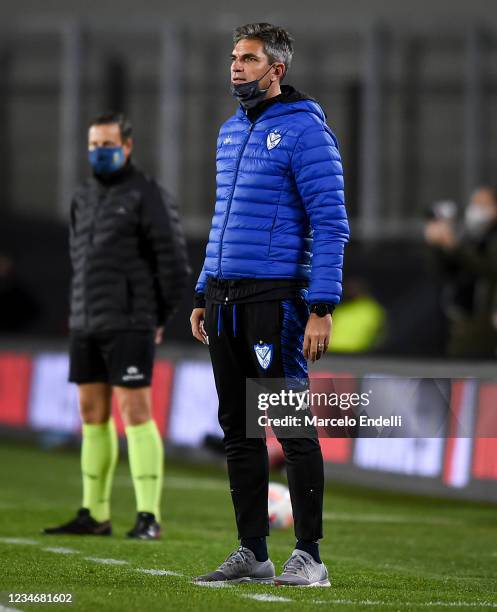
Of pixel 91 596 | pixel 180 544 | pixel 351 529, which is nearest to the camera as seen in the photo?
pixel 91 596

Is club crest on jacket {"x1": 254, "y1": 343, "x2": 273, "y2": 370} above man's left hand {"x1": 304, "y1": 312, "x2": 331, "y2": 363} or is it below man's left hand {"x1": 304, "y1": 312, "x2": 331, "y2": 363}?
below

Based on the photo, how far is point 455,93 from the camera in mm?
21094

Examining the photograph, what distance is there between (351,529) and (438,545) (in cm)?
92

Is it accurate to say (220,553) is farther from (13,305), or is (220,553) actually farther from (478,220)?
(13,305)

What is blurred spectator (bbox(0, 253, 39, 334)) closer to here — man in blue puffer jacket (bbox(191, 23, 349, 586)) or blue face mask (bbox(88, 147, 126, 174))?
blue face mask (bbox(88, 147, 126, 174))

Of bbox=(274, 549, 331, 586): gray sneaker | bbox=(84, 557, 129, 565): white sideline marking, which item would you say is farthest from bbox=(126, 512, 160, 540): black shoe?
bbox=(274, 549, 331, 586): gray sneaker

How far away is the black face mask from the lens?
654 centimetres

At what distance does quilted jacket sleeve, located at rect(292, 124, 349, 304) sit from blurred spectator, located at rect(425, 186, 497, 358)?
21.9 feet

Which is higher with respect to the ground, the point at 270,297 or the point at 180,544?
the point at 270,297

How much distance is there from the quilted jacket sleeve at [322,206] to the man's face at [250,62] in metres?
0.33

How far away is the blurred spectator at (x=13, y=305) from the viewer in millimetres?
19422

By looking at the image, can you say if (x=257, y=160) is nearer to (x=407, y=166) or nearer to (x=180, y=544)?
(x=180, y=544)

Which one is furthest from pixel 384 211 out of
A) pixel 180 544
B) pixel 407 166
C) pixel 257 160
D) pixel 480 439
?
pixel 257 160

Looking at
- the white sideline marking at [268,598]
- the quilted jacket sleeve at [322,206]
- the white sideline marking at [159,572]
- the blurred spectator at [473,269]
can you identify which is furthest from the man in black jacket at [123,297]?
the blurred spectator at [473,269]
